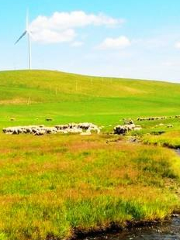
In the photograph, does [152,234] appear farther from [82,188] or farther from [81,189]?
[82,188]

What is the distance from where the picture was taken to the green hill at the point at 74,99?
359 feet

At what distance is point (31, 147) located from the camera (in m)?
45.6

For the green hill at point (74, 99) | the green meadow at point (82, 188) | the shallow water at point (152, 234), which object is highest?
the green hill at point (74, 99)

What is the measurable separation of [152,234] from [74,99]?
426 feet

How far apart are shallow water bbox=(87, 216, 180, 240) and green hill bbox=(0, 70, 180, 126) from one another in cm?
6710

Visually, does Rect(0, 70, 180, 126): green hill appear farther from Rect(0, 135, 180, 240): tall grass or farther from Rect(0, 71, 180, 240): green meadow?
Rect(0, 135, 180, 240): tall grass

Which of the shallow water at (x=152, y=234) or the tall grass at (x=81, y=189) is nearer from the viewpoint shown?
the shallow water at (x=152, y=234)

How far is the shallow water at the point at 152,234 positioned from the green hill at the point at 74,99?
6710 cm

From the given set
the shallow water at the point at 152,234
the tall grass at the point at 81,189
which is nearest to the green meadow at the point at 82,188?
the tall grass at the point at 81,189

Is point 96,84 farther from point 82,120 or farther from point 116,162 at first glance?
point 116,162

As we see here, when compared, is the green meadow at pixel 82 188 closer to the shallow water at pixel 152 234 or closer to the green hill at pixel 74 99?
the shallow water at pixel 152 234

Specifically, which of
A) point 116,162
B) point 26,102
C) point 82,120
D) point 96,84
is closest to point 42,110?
point 26,102

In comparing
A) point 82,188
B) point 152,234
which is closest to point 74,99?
point 82,188

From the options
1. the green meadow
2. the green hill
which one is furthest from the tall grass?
the green hill
